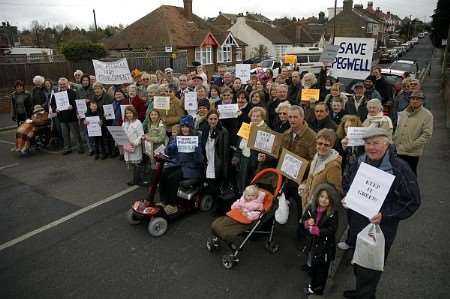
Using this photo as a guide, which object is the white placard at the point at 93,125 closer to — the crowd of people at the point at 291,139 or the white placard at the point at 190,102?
the crowd of people at the point at 291,139

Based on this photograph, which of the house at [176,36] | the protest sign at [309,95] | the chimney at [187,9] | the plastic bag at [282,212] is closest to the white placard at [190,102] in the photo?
the protest sign at [309,95]

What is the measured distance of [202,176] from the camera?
614 centimetres

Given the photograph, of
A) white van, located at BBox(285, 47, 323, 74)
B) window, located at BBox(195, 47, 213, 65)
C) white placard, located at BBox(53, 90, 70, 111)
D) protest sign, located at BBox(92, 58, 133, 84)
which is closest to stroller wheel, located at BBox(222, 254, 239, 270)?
white placard, located at BBox(53, 90, 70, 111)

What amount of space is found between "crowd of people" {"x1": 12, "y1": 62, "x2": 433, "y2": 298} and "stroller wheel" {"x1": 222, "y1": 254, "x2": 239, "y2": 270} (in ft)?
1.41

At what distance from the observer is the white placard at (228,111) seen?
22.4 ft

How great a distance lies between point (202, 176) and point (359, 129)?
9.07 ft

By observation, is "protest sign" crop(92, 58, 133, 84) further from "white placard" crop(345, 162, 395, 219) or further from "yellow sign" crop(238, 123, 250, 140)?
"white placard" crop(345, 162, 395, 219)

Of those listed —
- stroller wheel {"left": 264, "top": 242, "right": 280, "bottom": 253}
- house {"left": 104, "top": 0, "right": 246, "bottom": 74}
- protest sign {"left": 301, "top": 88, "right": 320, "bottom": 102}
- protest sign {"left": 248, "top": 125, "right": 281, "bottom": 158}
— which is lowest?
stroller wheel {"left": 264, "top": 242, "right": 280, "bottom": 253}

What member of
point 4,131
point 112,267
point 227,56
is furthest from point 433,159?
point 227,56

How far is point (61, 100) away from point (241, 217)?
7048 millimetres

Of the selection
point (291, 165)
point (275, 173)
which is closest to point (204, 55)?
point (275, 173)

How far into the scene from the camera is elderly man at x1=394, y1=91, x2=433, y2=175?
5.67m

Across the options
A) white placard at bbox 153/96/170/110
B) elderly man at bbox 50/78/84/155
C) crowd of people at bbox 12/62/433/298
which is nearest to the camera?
crowd of people at bbox 12/62/433/298

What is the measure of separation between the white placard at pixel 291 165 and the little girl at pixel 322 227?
656 mm
